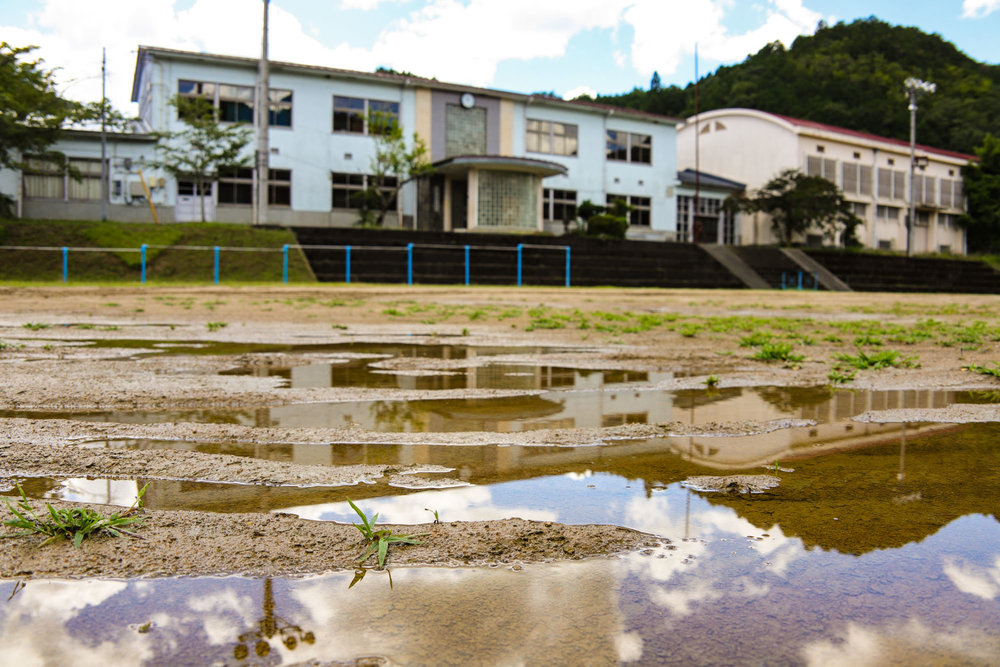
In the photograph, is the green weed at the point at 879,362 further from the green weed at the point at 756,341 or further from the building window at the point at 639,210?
the building window at the point at 639,210

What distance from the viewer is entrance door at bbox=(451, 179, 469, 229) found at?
3628 cm

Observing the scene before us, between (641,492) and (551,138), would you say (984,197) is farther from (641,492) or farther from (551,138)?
(641,492)

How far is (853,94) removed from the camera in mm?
71125

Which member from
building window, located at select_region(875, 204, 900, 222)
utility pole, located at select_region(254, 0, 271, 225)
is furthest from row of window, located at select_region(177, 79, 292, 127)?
building window, located at select_region(875, 204, 900, 222)

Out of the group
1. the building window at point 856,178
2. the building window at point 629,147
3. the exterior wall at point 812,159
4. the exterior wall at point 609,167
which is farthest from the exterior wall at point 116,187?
the building window at point 856,178

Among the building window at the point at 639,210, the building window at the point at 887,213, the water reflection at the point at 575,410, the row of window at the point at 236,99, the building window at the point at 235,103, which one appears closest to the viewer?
the water reflection at the point at 575,410

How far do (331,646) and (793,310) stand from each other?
1520 cm

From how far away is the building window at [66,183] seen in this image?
32500 millimetres

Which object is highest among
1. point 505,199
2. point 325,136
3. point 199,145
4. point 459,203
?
point 325,136

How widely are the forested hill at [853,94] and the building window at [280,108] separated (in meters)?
42.3

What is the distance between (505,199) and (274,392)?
3046 centimetres

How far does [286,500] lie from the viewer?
94.4 inches

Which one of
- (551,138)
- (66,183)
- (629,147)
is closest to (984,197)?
(629,147)

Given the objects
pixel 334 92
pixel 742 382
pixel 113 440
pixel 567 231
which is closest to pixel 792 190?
pixel 567 231
